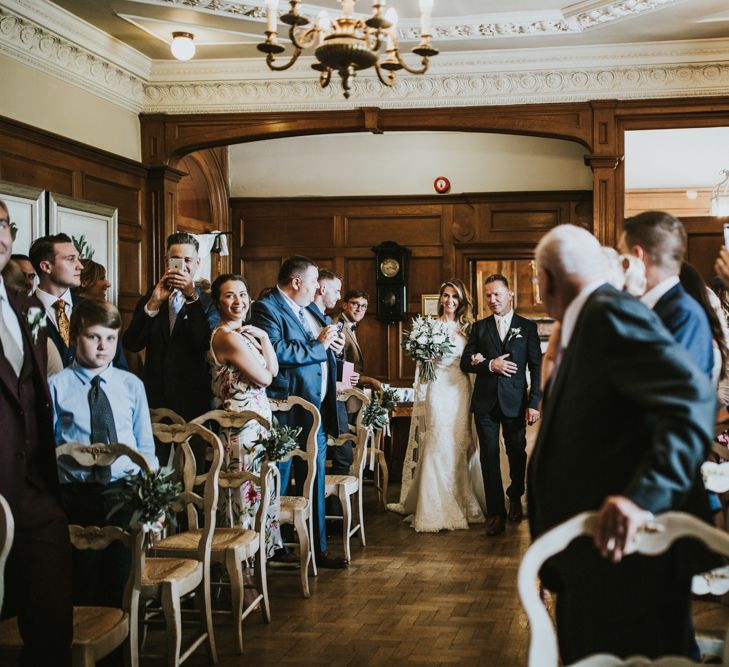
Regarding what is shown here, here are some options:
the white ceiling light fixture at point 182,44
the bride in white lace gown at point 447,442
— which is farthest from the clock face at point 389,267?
the white ceiling light fixture at point 182,44

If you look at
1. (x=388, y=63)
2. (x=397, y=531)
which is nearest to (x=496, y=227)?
(x=397, y=531)

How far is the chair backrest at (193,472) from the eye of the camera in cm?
371

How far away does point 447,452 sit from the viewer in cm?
696

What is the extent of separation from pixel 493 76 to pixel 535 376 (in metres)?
2.59

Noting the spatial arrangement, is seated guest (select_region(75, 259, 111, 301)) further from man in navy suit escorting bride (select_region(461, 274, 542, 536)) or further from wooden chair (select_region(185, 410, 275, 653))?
man in navy suit escorting bride (select_region(461, 274, 542, 536))

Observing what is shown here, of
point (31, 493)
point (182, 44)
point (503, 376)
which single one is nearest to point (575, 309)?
point (31, 493)

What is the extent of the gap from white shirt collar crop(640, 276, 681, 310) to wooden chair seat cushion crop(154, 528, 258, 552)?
88.2 inches

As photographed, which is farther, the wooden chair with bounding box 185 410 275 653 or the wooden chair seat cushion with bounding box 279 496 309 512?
the wooden chair seat cushion with bounding box 279 496 309 512

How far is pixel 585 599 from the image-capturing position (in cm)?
213

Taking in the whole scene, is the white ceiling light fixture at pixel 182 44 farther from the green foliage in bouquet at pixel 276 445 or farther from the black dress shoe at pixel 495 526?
the black dress shoe at pixel 495 526

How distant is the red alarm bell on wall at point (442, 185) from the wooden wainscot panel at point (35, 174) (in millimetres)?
4568

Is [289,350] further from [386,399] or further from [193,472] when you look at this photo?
[386,399]

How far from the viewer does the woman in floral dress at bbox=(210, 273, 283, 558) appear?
179 inches

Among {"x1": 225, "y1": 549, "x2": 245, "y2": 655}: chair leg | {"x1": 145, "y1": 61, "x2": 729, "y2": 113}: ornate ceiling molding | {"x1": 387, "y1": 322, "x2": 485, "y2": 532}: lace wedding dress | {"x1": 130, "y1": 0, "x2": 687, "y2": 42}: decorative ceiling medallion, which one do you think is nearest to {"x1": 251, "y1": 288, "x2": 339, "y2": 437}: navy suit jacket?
{"x1": 225, "y1": 549, "x2": 245, "y2": 655}: chair leg
